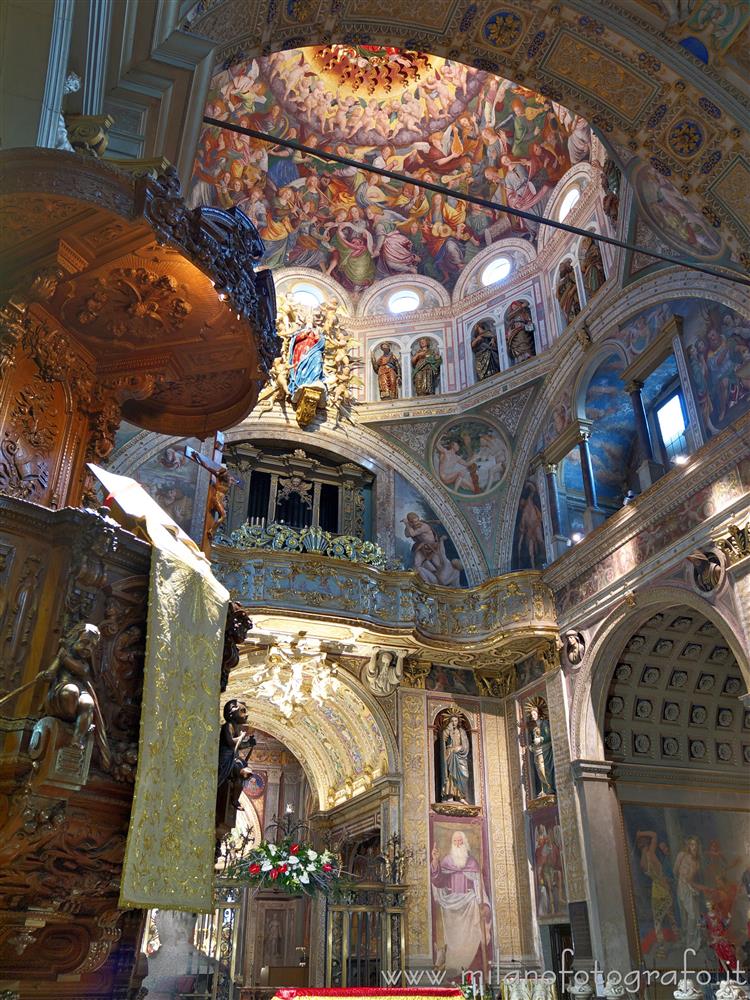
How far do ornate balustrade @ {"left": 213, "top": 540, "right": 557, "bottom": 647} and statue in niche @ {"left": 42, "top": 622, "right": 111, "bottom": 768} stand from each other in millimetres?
10712

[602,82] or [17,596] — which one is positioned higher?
[602,82]

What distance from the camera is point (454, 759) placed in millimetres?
17484

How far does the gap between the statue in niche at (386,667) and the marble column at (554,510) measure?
12.6ft

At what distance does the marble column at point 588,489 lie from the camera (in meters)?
16.4

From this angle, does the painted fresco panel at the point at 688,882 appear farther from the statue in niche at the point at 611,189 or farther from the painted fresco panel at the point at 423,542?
the statue in niche at the point at 611,189

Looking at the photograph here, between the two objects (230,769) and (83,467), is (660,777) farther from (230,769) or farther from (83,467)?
(83,467)

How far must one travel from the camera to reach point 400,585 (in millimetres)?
A: 16984

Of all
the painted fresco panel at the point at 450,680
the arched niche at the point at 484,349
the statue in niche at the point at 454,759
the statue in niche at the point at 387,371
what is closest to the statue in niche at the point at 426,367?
the statue in niche at the point at 387,371

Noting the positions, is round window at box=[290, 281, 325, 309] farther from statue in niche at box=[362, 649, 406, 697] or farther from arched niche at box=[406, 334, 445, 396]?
statue in niche at box=[362, 649, 406, 697]

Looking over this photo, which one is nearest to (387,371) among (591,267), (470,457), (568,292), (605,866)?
(470,457)

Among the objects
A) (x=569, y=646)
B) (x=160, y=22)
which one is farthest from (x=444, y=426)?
(x=160, y=22)

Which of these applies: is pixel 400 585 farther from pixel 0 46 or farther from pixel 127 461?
pixel 0 46

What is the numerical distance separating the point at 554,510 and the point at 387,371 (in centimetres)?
612

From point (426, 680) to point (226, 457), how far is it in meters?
6.84
